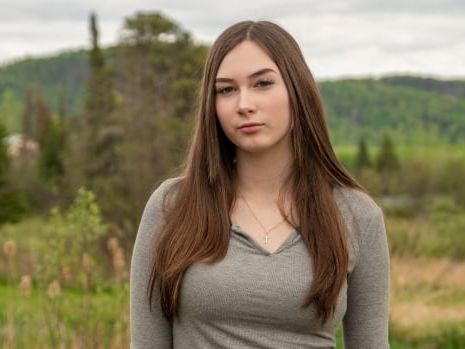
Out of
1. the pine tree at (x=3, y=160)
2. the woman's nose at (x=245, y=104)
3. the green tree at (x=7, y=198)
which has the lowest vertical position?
the green tree at (x=7, y=198)

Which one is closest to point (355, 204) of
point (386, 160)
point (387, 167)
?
point (387, 167)

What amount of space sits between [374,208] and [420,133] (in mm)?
96777

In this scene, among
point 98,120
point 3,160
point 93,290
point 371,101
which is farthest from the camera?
point 371,101

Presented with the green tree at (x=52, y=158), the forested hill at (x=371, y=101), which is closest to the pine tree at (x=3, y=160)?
the green tree at (x=52, y=158)

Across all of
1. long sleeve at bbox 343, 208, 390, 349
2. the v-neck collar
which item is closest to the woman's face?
A: the v-neck collar

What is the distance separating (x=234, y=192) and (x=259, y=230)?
12 centimetres

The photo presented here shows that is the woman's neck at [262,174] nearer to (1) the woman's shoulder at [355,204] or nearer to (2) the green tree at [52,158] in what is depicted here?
(1) the woman's shoulder at [355,204]

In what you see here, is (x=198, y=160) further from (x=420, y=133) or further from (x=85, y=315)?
(x=420, y=133)

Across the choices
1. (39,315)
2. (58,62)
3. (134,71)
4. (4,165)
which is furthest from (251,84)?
(58,62)

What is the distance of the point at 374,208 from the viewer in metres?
2.42

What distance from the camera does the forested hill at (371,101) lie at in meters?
102

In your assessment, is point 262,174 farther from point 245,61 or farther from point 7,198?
point 7,198

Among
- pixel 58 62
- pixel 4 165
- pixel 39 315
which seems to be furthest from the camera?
pixel 58 62

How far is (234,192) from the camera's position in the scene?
2.42m
